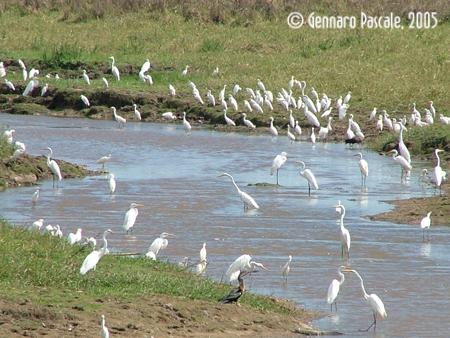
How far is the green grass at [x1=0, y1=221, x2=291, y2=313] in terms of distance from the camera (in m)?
9.87

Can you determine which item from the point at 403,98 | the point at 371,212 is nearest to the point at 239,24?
the point at 403,98

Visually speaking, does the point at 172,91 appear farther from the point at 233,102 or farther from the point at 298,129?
the point at 298,129

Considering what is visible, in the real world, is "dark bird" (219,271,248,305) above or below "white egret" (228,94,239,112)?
below

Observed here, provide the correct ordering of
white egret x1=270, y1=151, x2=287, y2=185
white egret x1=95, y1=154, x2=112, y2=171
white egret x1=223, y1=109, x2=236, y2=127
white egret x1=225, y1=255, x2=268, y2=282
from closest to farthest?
white egret x1=225, y1=255, x2=268, y2=282, white egret x1=270, y1=151, x2=287, y2=185, white egret x1=95, y1=154, x2=112, y2=171, white egret x1=223, y1=109, x2=236, y2=127

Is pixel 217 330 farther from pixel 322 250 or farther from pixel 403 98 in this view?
pixel 403 98

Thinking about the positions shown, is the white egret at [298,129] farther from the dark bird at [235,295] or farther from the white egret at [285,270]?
the dark bird at [235,295]

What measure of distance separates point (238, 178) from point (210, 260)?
811cm

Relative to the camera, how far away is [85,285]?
33.3 feet

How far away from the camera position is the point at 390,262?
13.9 m

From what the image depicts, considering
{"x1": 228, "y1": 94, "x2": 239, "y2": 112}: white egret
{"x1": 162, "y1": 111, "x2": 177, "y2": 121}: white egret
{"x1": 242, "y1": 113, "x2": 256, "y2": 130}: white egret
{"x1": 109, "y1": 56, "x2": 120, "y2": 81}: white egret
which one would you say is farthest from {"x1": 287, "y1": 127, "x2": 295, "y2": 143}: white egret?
{"x1": 109, "y1": 56, "x2": 120, "y2": 81}: white egret

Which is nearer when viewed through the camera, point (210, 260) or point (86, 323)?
point (86, 323)

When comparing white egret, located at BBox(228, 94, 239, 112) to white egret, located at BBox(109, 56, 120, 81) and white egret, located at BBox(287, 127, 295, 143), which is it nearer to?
white egret, located at BBox(287, 127, 295, 143)

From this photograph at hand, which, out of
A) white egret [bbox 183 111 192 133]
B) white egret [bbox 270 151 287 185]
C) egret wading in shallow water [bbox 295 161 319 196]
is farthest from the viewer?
white egret [bbox 183 111 192 133]

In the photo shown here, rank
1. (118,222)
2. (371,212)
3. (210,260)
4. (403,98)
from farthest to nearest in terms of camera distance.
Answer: (403,98), (371,212), (118,222), (210,260)
